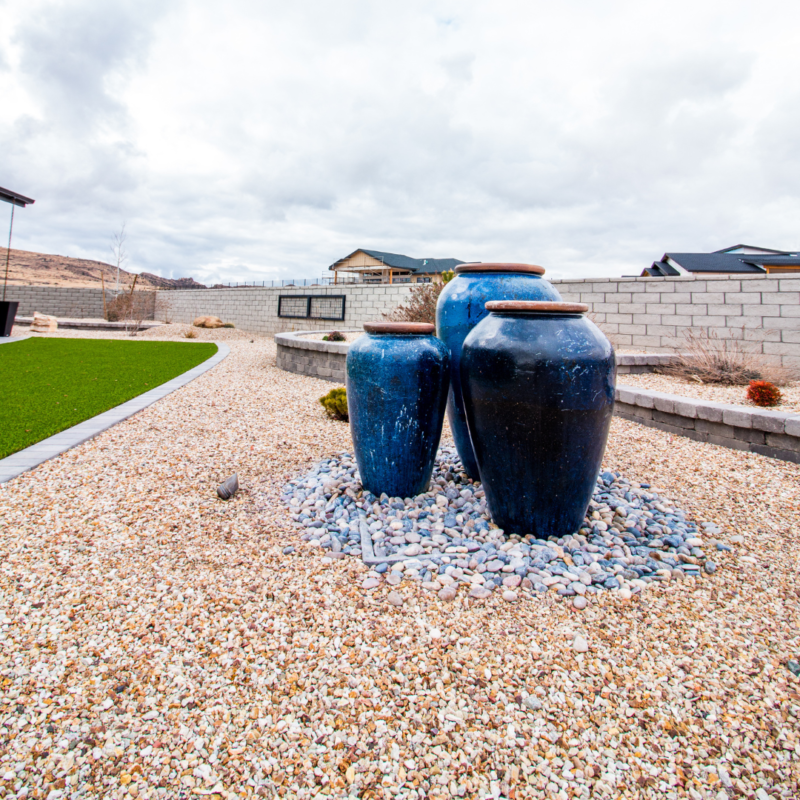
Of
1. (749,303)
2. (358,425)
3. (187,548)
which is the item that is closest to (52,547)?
(187,548)

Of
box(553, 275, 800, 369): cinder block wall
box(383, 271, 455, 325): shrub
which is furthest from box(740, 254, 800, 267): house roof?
box(383, 271, 455, 325): shrub

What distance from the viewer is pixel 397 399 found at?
7.82ft

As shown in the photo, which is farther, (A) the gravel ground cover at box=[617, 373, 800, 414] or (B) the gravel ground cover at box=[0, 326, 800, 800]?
(A) the gravel ground cover at box=[617, 373, 800, 414]

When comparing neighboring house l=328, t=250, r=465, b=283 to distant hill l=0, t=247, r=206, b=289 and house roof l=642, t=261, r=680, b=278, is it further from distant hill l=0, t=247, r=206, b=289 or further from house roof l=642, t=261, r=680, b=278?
distant hill l=0, t=247, r=206, b=289

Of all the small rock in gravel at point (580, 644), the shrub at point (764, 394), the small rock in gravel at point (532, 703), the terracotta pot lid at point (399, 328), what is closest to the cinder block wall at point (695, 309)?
the shrub at point (764, 394)

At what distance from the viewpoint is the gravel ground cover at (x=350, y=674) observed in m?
1.15

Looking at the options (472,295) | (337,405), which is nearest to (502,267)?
(472,295)

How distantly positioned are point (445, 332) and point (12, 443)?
3.39m

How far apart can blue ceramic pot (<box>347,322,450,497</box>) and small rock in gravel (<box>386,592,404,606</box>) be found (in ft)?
2.67

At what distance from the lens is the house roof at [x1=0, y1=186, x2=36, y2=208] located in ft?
38.4

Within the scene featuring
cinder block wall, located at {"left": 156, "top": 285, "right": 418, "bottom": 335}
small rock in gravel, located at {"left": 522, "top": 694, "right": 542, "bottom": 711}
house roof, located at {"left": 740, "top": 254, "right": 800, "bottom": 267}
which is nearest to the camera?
small rock in gravel, located at {"left": 522, "top": 694, "right": 542, "bottom": 711}

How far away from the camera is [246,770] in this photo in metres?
1.15

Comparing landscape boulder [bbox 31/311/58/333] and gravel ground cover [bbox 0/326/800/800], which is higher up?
landscape boulder [bbox 31/311/58/333]

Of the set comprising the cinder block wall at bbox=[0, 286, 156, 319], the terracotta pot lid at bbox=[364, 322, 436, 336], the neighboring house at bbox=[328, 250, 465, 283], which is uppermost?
the neighboring house at bbox=[328, 250, 465, 283]
